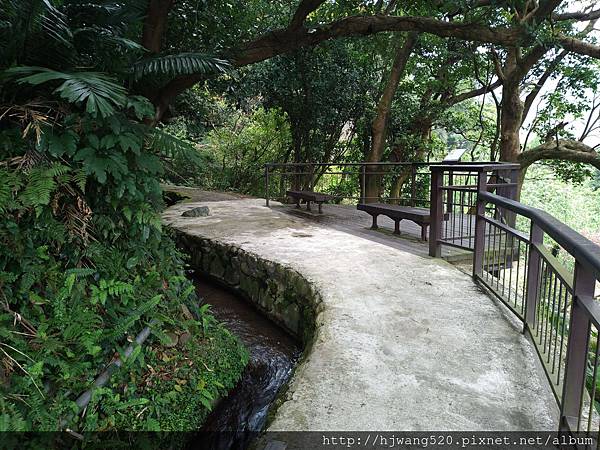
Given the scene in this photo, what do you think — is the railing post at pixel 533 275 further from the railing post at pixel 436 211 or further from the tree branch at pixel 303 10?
the tree branch at pixel 303 10

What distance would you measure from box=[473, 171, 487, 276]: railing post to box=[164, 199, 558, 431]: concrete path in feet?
0.54

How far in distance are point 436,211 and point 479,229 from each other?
2.72ft

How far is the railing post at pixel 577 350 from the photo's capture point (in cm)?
144

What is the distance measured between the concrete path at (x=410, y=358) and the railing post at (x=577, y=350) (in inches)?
8.1

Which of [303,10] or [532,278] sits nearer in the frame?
[532,278]

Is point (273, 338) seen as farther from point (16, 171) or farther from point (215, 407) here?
point (16, 171)

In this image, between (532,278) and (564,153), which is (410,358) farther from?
(564,153)

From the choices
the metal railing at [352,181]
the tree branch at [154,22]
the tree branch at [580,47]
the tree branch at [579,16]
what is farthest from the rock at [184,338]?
the tree branch at [579,16]

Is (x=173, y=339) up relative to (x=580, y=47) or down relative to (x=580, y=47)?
down

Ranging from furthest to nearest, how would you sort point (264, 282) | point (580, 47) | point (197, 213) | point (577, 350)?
1. point (197, 213)
2. point (580, 47)
3. point (264, 282)
4. point (577, 350)

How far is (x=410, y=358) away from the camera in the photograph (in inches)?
91.0

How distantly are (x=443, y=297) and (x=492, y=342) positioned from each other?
29.5 inches

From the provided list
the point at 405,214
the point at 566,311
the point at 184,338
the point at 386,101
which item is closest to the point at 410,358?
the point at 566,311

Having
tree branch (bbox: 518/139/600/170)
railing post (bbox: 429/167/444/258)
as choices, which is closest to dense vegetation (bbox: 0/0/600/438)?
railing post (bbox: 429/167/444/258)
